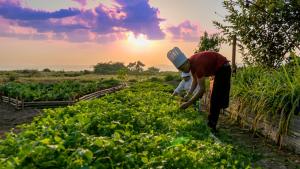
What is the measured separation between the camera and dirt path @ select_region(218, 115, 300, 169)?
812 cm

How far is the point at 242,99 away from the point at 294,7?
4415 mm

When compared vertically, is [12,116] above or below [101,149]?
below

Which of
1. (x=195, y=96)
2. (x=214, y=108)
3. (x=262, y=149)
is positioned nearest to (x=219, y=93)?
(x=214, y=108)

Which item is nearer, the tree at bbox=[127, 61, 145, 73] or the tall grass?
the tall grass

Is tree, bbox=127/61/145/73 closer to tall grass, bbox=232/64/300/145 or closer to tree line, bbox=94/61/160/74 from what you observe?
tree line, bbox=94/61/160/74

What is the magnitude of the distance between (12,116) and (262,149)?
38.0ft

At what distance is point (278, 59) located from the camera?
15734 mm

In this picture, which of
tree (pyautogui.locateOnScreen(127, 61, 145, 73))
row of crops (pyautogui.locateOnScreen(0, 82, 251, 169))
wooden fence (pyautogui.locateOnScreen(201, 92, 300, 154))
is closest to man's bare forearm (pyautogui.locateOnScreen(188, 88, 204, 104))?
wooden fence (pyautogui.locateOnScreen(201, 92, 300, 154))

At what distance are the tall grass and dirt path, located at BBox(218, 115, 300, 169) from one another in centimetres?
33

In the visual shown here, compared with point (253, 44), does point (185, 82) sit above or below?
below

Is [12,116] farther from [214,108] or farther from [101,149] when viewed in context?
[101,149]

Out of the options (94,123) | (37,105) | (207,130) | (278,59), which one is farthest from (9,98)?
(94,123)

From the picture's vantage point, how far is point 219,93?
10.6m

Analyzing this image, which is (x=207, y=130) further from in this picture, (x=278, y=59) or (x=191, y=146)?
(x=278, y=59)
